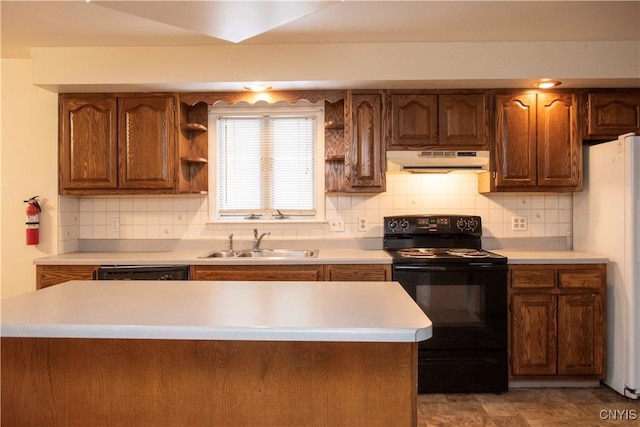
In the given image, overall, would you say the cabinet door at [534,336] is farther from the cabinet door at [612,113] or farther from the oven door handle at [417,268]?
the cabinet door at [612,113]

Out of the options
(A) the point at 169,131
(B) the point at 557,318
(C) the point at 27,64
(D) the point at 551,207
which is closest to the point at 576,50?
(D) the point at 551,207

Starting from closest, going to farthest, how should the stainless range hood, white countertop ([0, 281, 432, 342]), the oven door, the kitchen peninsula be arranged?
white countertop ([0, 281, 432, 342])
the kitchen peninsula
the oven door
the stainless range hood

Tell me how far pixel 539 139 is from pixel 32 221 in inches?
146

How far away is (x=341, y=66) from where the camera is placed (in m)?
2.98

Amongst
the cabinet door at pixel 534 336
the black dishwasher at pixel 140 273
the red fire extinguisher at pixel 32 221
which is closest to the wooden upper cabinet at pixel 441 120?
the cabinet door at pixel 534 336

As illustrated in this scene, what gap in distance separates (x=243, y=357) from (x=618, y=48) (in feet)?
10.1

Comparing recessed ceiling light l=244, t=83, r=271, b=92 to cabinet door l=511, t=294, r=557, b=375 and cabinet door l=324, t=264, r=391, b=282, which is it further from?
cabinet door l=511, t=294, r=557, b=375

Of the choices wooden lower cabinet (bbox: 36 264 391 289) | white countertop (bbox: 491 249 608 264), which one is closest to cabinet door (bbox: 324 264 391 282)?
wooden lower cabinet (bbox: 36 264 391 289)

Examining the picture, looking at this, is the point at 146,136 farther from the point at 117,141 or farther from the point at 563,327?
the point at 563,327

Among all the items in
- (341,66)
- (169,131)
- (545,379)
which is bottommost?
(545,379)

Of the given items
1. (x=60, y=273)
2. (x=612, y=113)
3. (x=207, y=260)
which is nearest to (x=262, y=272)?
(x=207, y=260)

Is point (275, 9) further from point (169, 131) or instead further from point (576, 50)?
point (576, 50)

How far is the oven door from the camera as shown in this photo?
2.93m

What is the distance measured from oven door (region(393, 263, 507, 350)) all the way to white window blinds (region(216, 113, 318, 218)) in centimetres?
109
